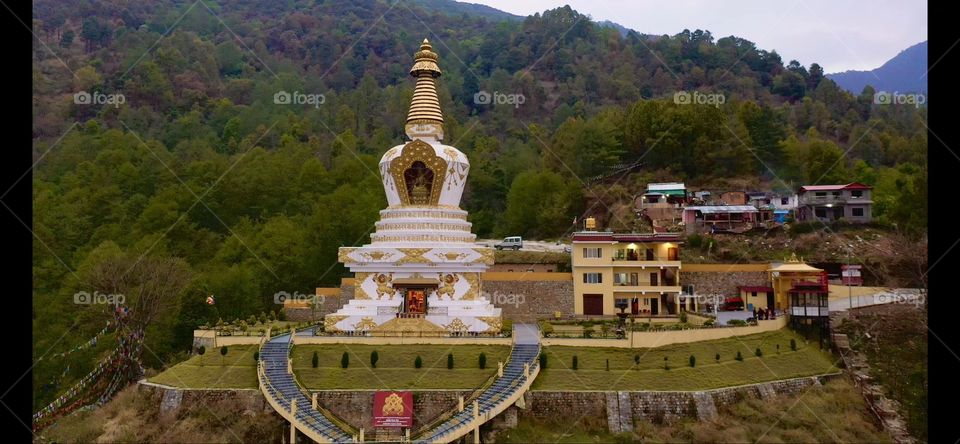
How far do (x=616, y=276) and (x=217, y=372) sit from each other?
711 inches

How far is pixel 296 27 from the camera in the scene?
133 meters

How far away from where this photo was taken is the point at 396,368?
22.3 meters

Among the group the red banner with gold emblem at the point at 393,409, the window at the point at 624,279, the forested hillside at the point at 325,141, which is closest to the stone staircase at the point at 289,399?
the red banner with gold emblem at the point at 393,409

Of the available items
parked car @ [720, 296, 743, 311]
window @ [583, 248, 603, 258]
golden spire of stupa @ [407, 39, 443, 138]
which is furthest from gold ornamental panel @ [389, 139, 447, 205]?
parked car @ [720, 296, 743, 311]

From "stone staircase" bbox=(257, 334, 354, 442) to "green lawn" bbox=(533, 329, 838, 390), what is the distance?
6.51 m

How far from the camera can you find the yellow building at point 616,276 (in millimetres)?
31359

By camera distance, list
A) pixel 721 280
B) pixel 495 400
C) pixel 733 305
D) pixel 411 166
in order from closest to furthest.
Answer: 1. pixel 495 400
2. pixel 411 166
3. pixel 733 305
4. pixel 721 280

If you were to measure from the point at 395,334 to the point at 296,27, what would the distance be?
120913mm

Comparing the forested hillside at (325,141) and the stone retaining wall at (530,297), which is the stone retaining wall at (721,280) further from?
the forested hillside at (325,141)

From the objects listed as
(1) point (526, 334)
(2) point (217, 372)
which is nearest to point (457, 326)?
(1) point (526, 334)

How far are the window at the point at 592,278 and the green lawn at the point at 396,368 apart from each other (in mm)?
8932

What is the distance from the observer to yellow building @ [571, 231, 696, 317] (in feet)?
103

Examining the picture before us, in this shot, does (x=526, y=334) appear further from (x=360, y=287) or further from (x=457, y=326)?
(x=360, y=287)

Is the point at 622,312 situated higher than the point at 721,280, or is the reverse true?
the point at 721,280
